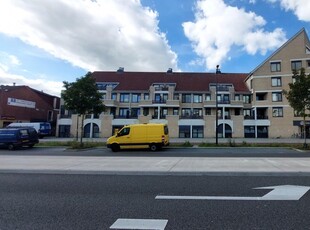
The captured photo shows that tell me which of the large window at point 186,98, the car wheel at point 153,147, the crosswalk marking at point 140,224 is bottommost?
the crosswalk marking at point 140,224

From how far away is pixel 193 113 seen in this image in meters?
50.7

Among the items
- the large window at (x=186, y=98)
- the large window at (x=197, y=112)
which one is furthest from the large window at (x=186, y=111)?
the large window at (x=186, y=98)

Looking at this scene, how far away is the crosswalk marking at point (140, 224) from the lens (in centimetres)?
421

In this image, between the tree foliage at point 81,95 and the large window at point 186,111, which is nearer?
the tree foliage at point 81,95

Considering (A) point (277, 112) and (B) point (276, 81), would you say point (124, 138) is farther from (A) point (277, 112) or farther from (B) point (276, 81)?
(B) point (276, 81)

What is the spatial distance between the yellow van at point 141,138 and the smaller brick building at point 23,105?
3553cm

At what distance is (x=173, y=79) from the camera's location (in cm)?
5566

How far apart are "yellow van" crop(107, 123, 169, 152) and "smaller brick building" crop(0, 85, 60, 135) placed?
35528mm

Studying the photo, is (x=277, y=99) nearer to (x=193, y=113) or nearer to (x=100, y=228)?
(x=193, y=113)

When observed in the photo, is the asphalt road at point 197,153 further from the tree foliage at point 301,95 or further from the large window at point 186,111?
the large window at point 186,111

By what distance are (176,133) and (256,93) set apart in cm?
1674

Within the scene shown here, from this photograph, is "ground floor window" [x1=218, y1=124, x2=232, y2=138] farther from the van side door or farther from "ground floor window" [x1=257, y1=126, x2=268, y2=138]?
the van side door

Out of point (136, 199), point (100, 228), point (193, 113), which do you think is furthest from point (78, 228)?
point (193, 113)

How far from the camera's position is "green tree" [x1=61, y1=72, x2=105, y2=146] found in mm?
26000
